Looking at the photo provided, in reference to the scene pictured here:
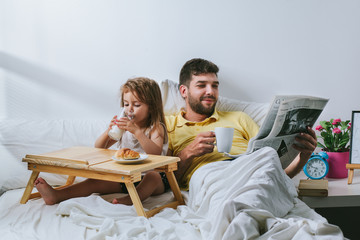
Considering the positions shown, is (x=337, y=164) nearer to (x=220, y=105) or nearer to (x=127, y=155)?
(x=220, y=105)

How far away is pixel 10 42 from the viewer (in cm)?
241

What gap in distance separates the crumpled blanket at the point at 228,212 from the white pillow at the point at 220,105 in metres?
0.67

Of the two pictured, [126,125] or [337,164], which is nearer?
[126,125]

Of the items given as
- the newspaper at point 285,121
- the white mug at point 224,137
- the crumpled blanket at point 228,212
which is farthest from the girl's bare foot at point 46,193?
the newspaper at point 285,121

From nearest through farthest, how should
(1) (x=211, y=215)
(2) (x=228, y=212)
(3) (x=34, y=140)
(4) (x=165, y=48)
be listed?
(2) (x=228, y=212) < (1) (x=211, y=215) < (3) (x=34, y=140) < (4) (x=165, y=48)

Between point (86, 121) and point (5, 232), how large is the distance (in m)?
0.94

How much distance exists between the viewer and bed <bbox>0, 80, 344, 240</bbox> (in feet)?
3.97

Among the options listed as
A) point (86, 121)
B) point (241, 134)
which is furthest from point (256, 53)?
point (86, 121)

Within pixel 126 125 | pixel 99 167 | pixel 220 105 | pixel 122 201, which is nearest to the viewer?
pixel 99 167

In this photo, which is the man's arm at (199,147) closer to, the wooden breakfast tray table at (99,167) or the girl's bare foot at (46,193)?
the wooden breakfast tray table at (99,167)

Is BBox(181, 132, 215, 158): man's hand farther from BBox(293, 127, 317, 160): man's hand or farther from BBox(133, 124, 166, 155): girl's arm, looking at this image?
BBox(293, 127, 317, 160): man's hand

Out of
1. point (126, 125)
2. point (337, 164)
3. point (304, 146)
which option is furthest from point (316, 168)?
point (126, 125)

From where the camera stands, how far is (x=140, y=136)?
1919mm

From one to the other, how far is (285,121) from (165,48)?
1122mm
